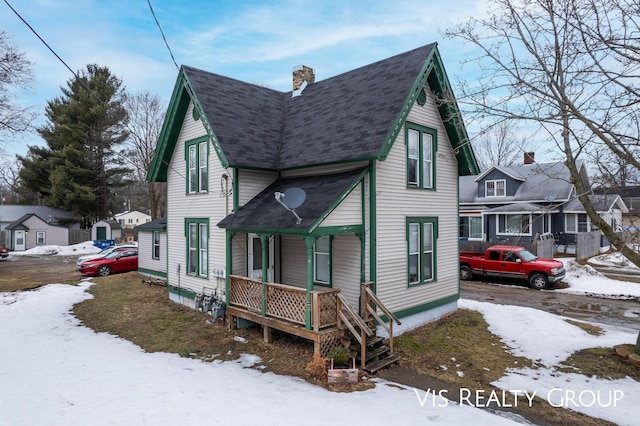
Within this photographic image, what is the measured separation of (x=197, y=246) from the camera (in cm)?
1339

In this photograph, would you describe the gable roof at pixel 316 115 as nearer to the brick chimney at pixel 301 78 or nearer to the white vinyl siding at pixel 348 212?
the brick chimney at pixel 301 78

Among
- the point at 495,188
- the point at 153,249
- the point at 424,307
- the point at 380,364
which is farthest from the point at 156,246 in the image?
the point at 495,188

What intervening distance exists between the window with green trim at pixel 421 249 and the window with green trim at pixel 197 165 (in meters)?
7.15

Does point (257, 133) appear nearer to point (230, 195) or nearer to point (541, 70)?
point (230, 195)

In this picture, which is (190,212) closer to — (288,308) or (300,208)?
(300,208)

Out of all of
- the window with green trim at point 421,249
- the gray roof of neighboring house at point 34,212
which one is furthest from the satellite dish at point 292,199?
the gray roof of neighboring house at point 34,212

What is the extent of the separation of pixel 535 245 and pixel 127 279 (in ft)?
79.8

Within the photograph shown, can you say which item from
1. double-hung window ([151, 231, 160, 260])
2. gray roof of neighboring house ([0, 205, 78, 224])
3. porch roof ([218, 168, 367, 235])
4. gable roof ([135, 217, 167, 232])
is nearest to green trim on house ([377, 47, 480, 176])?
porch roof ([218, 168, 367, 235])

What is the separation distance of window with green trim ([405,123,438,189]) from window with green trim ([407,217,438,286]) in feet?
3.98

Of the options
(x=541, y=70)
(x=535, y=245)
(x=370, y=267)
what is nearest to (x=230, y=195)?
(x=370, y=267)

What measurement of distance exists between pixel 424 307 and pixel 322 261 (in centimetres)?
372

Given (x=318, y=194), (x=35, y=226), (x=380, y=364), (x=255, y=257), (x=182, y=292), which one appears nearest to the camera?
(x=380, y=364)

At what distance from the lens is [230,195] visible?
1188 cm

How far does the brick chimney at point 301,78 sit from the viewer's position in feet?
51.4
